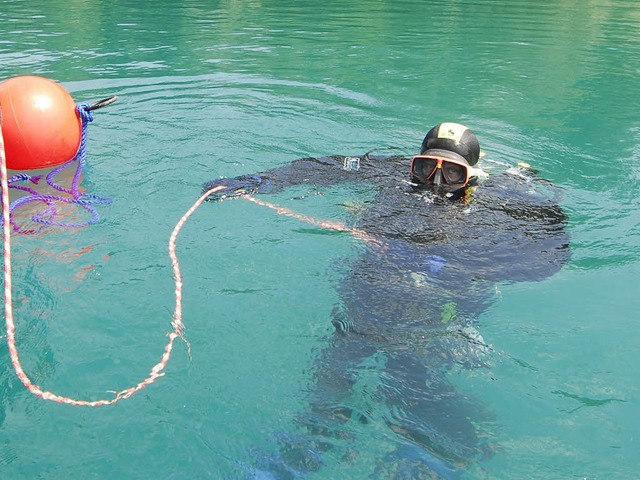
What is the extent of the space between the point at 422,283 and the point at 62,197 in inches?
134

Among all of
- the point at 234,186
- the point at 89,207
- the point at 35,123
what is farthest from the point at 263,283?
the point at 35,123

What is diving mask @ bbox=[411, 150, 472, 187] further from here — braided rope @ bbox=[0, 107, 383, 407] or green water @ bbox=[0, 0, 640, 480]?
green water @ bbox=[0, 0, 640, 480]

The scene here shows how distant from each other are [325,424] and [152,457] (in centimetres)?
89

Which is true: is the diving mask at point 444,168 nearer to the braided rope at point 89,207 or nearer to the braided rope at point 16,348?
the braided rope at point 89,207

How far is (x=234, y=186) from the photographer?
541cm

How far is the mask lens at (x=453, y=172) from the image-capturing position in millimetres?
4785

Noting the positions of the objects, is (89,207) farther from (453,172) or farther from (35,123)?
(453,172)

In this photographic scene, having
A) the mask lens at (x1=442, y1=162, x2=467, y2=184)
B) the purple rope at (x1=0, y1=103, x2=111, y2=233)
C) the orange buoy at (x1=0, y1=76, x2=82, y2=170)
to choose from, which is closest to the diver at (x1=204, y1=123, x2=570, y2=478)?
the mask lens at (x1=442, y1=162, x2=467, y2=184)

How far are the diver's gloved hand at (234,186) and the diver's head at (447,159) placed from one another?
55.9 inches

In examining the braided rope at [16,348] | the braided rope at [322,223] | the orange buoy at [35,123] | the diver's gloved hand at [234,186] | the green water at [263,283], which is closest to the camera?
the green water at [263,283]

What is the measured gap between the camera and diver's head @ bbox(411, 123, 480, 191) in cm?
478

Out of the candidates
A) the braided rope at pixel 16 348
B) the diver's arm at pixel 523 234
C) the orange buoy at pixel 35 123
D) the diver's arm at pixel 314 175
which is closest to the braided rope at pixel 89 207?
the braided rope at pixel 16 348

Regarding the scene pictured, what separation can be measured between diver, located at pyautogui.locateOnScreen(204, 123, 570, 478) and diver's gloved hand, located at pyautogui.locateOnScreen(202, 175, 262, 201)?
0.01 meters

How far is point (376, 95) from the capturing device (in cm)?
940
